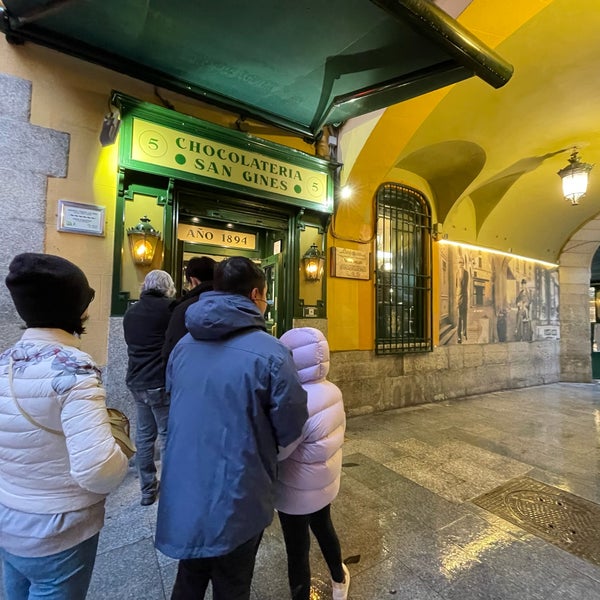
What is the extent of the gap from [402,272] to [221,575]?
17.7 feet

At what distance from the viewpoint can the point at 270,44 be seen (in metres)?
2.92

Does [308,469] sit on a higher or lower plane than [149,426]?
higher

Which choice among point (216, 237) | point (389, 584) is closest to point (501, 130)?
point (216, 237)

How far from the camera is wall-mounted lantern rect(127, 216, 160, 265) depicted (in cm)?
328

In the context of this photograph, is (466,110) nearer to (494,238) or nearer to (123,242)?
(494,238)

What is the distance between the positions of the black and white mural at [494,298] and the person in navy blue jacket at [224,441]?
5781 mm

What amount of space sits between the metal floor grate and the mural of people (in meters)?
3.80

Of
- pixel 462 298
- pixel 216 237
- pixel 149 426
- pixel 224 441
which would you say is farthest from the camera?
pixel 462 298

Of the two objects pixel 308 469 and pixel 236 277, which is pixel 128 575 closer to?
pixel 308 469

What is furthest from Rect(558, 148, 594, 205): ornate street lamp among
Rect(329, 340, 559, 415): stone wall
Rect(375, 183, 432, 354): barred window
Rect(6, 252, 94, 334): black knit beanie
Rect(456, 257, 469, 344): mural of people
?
Rect(6, 252, 94, 334): black knit beanie

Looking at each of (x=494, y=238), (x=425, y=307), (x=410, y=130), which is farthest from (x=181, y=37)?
(x=494, y=238)

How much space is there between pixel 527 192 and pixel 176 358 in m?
8.29

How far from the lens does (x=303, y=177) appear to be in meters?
4.30

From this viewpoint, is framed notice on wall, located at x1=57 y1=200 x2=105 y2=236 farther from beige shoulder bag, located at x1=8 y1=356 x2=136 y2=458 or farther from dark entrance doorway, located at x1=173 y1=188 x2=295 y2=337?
beige shoulder bag, located at x1=8 y1=356 x2=136 y2=458
